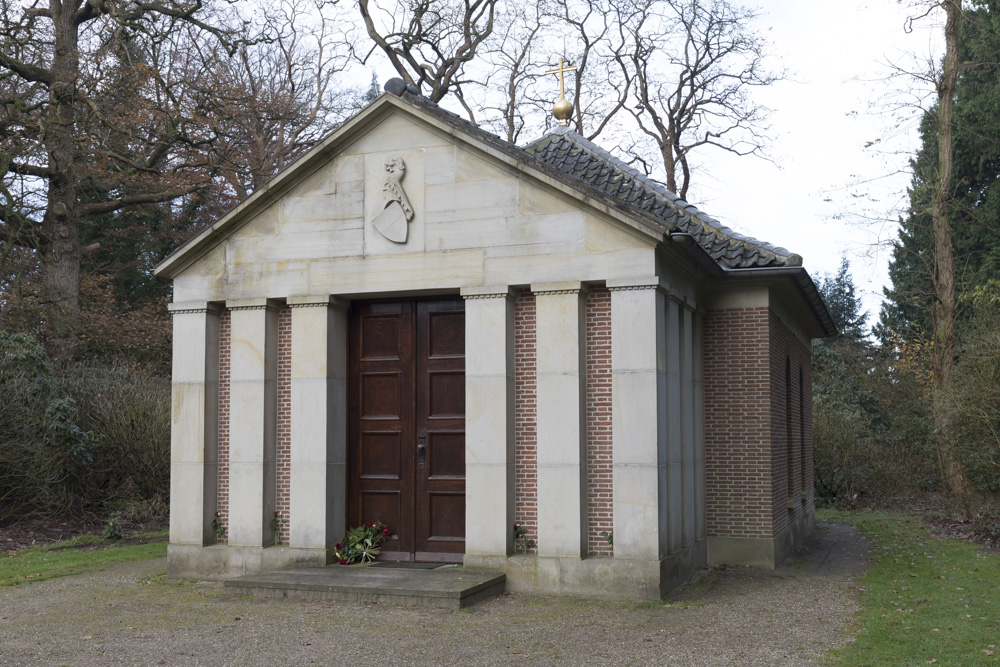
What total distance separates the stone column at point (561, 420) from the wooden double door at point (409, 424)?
46.5 inches

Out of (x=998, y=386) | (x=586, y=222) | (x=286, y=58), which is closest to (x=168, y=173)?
(x=286, y=58)

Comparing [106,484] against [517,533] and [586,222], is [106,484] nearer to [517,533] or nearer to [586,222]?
[517,533]

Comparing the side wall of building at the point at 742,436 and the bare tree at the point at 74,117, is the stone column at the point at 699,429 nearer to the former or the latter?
the side wall of building at the point at 742,436

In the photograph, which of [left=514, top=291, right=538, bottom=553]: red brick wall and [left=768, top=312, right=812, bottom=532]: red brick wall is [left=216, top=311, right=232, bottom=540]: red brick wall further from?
[left=768, top=312, right=812, bottom=532]: red brick wall

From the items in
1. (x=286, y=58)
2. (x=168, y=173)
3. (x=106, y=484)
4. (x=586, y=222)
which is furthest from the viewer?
(x=286, y=58)

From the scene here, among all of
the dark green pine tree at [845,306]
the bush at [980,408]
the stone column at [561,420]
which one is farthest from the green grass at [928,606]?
the dark green pine tree at [845,306]

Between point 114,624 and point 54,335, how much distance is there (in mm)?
13514

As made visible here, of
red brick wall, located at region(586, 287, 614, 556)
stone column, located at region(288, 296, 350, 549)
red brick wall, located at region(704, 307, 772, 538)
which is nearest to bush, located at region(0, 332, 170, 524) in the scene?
stone column, located at region(288, 296, 350, 549)

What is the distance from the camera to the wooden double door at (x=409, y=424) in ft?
37.2

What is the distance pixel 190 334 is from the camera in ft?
39.2

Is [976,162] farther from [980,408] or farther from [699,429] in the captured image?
[699,429]

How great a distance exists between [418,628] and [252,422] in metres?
4.06

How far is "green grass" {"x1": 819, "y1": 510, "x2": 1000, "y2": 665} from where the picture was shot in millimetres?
7719

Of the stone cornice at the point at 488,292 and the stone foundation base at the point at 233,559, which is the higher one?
the stone cornice at the point at 488,292
